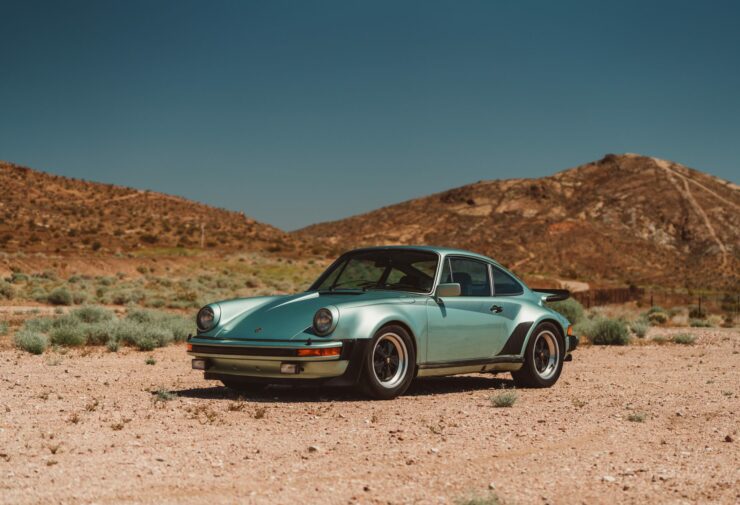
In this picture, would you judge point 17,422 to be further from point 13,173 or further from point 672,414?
point 13,173

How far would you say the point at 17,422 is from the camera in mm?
7457

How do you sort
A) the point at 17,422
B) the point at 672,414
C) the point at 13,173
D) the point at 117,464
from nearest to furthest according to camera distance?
the point at 117,464, the point at 17,422, the point at 672,414, the point at 13,173

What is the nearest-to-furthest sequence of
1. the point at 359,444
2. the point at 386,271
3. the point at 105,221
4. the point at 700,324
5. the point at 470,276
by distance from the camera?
the point at 359,444 → the point at 386,271 → the point at 470,276 → the point at 700,324 → the point at 105,221

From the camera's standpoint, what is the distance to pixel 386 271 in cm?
994

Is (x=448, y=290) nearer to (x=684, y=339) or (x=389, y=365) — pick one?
(x=389, y=365)

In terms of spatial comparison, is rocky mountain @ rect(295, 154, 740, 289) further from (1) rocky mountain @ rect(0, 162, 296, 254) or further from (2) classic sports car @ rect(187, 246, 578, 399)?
(2) classic sports car @ rect(187, 246, 578, 399)

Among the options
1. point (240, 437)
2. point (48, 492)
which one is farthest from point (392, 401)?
point (48, 492)

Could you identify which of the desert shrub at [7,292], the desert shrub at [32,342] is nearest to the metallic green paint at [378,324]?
the desert shrub at [32,342]

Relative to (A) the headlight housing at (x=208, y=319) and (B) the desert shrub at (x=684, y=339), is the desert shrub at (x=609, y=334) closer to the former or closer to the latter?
(B) the desert shrub at (x=684, y=339)

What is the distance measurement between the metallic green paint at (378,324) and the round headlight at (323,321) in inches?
2.0

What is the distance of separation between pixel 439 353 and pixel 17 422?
4.17m

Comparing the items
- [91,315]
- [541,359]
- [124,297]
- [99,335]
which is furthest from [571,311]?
[124,297]

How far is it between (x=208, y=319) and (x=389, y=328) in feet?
6.39

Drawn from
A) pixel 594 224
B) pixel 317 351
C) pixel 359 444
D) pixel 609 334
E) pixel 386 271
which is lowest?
pixel 359 444
